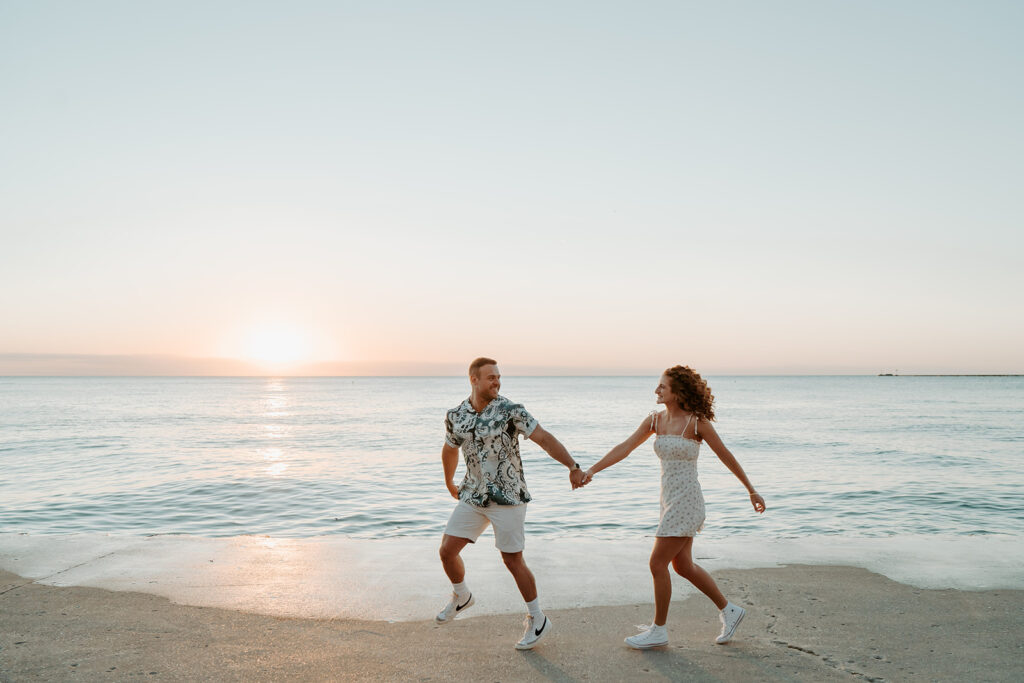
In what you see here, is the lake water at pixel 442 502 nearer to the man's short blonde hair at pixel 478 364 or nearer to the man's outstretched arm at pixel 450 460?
the man's outstretched arm at pixel 450 460

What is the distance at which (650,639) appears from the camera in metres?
5.10

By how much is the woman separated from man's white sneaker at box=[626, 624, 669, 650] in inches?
0.9

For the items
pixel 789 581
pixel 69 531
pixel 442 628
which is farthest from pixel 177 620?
pixel 69 531

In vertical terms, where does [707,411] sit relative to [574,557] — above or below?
above

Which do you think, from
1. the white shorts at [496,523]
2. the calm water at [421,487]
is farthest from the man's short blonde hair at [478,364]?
the calm water at [421,487]

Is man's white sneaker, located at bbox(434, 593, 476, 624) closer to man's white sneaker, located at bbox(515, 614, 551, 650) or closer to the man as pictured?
the man

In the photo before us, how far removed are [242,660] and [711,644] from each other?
10.3ft

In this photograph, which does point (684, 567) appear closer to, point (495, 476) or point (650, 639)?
point (650, 639)

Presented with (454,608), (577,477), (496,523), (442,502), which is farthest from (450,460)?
(442,502)

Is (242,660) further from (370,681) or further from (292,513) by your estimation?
(292,513)

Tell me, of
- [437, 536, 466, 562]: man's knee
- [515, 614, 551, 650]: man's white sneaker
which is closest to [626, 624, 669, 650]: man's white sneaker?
[515, 614, 551, 650]: man's white sneaker

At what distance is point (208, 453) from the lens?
23062mm

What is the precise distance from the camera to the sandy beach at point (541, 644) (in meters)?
4.66

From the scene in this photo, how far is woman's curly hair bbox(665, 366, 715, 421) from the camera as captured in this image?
5273 mm
